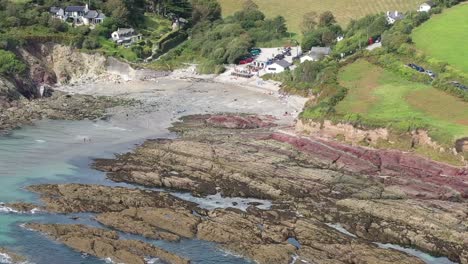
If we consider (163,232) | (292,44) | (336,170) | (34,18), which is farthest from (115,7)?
(163,232)

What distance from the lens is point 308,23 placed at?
10812 centimetres

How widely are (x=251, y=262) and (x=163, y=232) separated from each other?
6.47 metres

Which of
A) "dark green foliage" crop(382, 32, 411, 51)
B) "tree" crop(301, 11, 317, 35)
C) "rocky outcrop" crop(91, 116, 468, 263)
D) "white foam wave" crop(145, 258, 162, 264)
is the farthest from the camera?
"tree" crop(301, 11, 317, 35)

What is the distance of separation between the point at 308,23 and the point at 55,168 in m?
63.7

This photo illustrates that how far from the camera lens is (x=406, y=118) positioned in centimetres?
5981

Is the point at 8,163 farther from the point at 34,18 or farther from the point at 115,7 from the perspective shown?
the point at 115,7

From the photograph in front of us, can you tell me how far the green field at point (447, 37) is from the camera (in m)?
78.3

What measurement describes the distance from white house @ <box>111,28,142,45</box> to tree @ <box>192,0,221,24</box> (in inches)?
566

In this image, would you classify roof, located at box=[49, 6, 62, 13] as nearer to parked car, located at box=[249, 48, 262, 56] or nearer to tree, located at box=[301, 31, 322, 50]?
parked car, located at box=[249, 48, 262, 56]

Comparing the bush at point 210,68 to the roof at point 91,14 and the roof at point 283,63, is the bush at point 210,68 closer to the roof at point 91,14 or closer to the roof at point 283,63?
the roof at point 283,63

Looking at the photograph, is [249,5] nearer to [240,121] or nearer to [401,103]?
[240,121]

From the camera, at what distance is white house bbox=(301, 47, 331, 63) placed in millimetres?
89156

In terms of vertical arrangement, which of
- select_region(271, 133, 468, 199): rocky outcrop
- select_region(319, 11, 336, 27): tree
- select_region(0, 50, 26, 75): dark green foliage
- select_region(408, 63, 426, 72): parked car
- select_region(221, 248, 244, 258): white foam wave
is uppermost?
select_region(319, 11, 336, 27): tree

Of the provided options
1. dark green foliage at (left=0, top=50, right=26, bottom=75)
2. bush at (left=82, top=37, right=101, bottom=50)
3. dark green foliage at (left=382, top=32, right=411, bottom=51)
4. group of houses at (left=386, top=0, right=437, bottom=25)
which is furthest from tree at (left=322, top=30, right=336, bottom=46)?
dark green foliage at (left=0, top=50, right=26, bottom=75)
